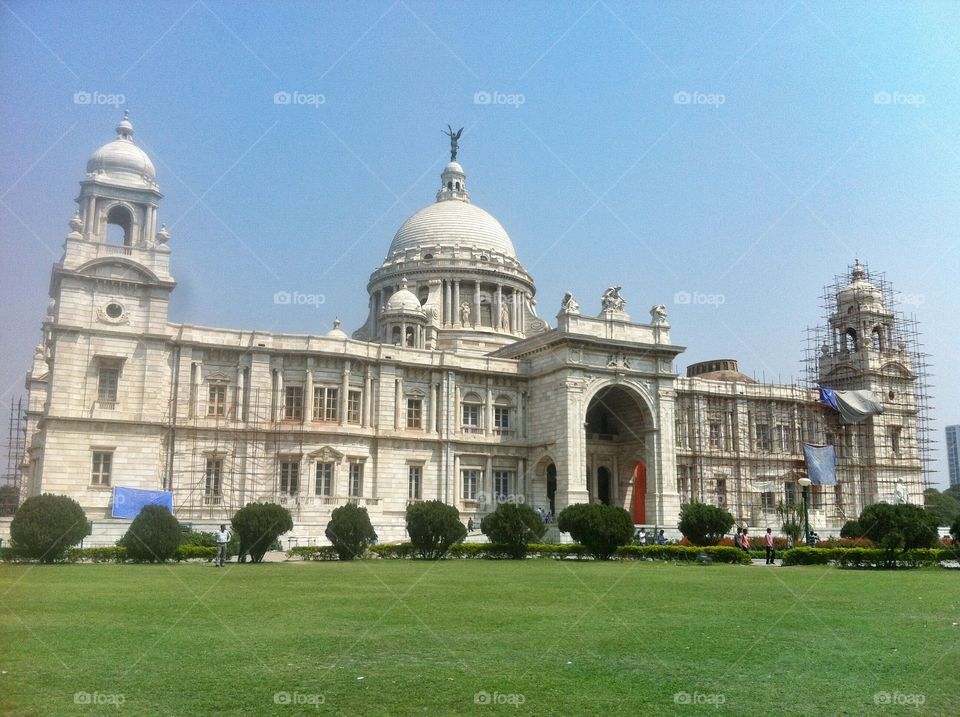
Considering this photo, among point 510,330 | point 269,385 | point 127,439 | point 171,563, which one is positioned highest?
point 510,330

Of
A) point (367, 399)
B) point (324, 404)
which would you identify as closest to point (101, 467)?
point (324, 404)

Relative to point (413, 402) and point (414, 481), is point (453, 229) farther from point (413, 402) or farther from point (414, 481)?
point (414, 481)

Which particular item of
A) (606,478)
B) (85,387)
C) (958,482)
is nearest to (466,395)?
(606,478)

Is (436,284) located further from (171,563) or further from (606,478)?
(171,563)

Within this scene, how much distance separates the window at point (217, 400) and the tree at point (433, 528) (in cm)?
1524

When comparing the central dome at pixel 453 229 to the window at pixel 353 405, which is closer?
the window at pixel 353 405

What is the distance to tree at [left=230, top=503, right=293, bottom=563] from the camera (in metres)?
Answer: 30.1

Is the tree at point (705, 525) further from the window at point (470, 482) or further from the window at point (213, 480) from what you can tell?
the window at point (213, 480)

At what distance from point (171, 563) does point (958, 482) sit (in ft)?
414

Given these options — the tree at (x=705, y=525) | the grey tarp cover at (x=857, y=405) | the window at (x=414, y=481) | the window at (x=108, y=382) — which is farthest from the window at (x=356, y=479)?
the grey tarp cover at (x=857, y=405)

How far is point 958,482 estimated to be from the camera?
126m

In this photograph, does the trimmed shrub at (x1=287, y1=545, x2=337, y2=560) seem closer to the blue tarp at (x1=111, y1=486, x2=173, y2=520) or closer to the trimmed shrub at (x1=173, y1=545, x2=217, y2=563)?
the trimmed shrub at (x1=173, y1=545, x2=217, y2=563)

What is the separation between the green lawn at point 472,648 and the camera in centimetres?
916

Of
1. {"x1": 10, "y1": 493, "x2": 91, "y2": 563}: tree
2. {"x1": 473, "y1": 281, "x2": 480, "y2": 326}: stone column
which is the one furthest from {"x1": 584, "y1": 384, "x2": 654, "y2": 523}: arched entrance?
{"x1": 10, "y1": 493, "x2": 91, "y2": 563}: tree
